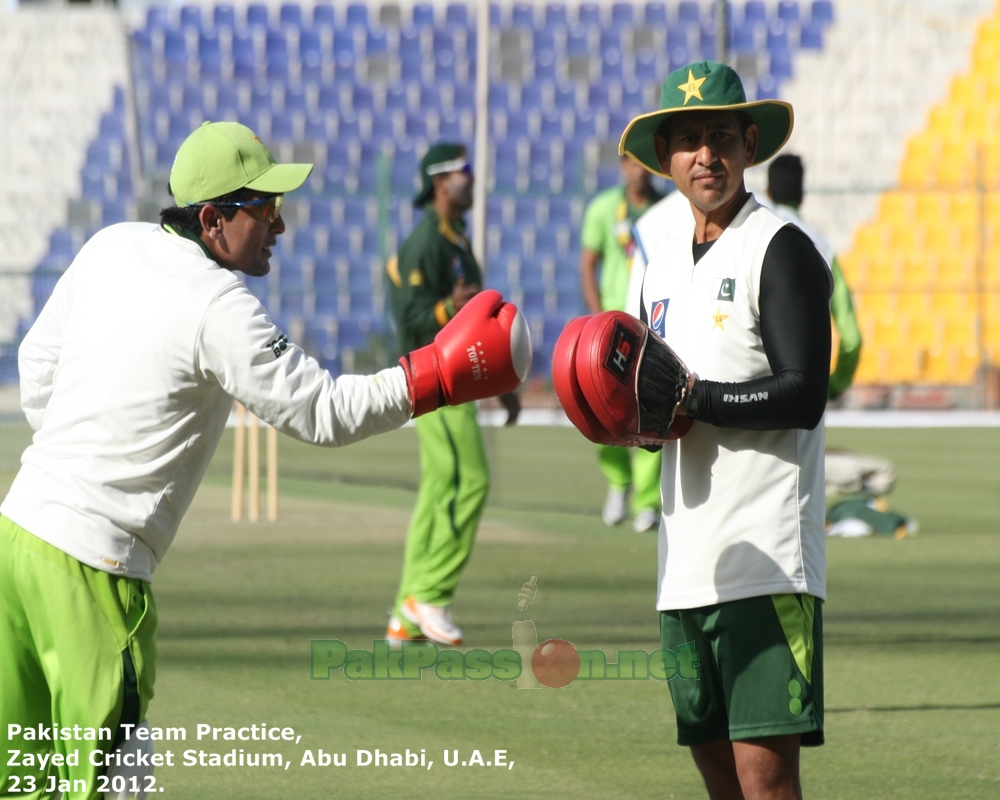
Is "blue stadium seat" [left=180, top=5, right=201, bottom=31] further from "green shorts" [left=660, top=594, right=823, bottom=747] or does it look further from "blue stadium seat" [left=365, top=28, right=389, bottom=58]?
"green shorts" [left=660, top=594, right=823, bottom=747]

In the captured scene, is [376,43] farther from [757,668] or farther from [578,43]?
[757,668]

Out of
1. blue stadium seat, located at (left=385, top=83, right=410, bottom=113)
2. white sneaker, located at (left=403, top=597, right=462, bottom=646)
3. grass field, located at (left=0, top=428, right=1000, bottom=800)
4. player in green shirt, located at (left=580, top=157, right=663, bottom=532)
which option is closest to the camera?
grass field, located at (left=0, top=428, right=1000, bottom=800)

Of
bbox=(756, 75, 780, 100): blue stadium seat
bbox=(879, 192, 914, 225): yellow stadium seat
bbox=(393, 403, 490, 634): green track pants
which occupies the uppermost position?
bbox=(756, 75, 780, 100): blue stadium seat

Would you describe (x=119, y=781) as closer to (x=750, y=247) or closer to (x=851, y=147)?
(x=750, y=247)

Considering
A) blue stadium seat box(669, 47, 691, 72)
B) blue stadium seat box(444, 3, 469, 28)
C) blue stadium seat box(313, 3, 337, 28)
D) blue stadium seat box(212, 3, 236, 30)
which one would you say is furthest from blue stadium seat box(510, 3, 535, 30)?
blue stadium seat box(212, 3, 236, 30)

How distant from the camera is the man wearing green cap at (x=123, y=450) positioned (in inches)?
133

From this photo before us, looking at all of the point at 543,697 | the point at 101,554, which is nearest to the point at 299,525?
the point at 543,697

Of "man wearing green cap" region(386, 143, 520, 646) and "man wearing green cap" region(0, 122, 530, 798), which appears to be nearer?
"man wearing green cap" region(0, 122, 530, 798)

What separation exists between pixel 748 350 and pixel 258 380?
109 centimetres

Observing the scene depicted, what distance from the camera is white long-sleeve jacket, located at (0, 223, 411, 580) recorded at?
3.40 metres

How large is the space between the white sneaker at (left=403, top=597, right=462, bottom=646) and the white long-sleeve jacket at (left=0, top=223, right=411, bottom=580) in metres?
3.13

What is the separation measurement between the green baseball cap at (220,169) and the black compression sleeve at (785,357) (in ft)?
3.64

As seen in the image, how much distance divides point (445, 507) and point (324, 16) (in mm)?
24784

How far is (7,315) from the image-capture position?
22703 millimetres
